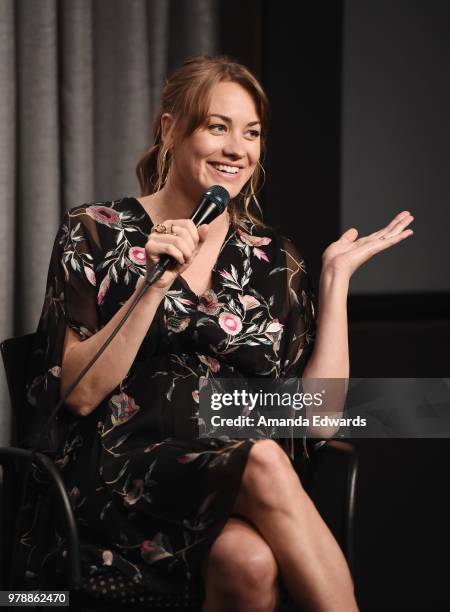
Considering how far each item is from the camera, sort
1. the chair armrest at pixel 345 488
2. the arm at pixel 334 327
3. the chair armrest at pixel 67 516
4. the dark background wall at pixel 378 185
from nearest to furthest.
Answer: the chair armrest at pixel 67 516 < the chair armrest at pixel 345 488 < the arm at pixel 334 327 < the dark background wall at pixel 378 185

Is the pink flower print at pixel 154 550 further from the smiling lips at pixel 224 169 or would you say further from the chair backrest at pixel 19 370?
the smiling lips at pixel 224 169

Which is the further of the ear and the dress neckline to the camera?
the ear

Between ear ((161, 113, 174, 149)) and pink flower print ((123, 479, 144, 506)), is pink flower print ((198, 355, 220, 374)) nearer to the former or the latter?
pink flower print ((123, 479, 144, 506))

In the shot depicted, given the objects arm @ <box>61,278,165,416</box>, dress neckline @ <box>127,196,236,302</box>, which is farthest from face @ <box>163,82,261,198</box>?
arm @ <box>61,278,165,416</box>

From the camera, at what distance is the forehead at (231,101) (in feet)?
5.94

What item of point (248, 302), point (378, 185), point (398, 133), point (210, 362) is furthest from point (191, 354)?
point (398, 133)

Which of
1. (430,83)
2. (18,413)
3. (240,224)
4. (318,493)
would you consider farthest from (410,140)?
(18,413)

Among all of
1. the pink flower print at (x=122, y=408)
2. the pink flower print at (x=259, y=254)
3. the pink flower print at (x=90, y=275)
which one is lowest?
the pink flower print at (x=122, y=408)

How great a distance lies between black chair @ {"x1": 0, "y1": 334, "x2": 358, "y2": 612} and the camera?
1.43 meters

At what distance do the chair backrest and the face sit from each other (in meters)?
0.45

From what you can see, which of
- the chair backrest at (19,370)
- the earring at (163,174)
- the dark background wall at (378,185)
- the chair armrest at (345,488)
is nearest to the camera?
the chair armrest at (345,488)

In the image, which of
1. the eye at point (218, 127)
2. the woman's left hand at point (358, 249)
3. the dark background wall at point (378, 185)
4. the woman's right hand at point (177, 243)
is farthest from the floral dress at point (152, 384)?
the dark background wall at point (378, 185)

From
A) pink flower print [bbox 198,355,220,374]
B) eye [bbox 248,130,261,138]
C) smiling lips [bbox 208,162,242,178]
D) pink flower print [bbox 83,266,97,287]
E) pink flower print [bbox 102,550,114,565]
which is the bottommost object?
pink flower print [bbox 102,550,114,565]

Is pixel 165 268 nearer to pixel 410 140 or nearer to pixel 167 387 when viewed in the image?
pixel 167 387
